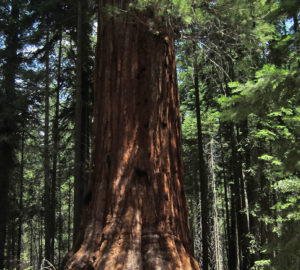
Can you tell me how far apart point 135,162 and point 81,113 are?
9.22 metres

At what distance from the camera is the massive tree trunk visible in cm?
313

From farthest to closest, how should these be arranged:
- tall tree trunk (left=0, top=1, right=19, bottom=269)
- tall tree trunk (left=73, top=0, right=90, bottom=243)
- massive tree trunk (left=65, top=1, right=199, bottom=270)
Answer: tall tree trunk (left=0, top=1, right=19, bottom=269), tall tree trunk (left=73, top=0, right=90, bottom=243), massive tree trunk (left=65, top=1, right=199, bottom=270)

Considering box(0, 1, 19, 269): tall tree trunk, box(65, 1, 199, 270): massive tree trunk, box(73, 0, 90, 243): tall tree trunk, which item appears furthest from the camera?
box(0, 1, 19, 269): tall tree trunk

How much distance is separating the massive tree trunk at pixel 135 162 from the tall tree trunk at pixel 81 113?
5691mm

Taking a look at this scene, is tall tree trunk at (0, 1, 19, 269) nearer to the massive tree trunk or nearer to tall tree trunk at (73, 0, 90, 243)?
tall tree trunk at (73, 0, 90, 243)

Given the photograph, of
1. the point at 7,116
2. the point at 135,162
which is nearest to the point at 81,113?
the point at 7,116

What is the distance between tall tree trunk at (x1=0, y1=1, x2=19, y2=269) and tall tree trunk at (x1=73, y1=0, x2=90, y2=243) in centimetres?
317

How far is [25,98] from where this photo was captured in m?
13.6

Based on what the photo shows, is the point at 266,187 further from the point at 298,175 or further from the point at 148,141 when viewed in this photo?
the point at 148,141

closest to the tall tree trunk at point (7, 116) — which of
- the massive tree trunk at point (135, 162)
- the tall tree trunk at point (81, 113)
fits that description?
the tall tree trunk at point (81, 113)

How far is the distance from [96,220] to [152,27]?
7.99 ft

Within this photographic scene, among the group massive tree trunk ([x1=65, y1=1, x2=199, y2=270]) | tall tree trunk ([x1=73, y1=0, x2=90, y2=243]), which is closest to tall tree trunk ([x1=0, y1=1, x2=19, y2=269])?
tall tree trunk ([x1=73, y1=0, x2=90, y2=243])

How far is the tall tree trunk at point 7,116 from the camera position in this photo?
13344mm

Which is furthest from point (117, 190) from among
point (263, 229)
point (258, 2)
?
point (263, 229)
